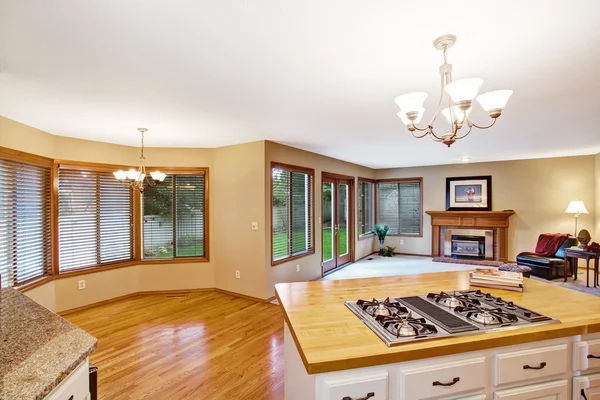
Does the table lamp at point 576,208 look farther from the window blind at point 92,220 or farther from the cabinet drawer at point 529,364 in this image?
the window blind at point 92,220

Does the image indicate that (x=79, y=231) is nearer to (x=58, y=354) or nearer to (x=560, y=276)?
(x=58, y=354)

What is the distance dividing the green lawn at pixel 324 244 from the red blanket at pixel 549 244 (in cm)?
379

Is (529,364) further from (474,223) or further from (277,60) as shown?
(474,223)

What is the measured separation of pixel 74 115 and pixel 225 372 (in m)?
2.96

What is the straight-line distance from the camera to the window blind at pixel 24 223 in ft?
10.0

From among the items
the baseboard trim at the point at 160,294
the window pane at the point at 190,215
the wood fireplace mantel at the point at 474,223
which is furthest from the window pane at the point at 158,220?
the wood fireplace mantel at the point at 474,223

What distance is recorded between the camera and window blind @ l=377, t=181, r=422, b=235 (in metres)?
7.68

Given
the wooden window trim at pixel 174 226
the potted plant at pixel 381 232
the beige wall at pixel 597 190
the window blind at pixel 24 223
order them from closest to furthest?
the window blind at pixel 24 223
the wooden window trim at pixel 174 226
the beige wall at pixel 597 190
the potted plant at pixel 381 232

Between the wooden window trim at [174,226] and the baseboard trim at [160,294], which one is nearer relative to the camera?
the baseboard trim at [160,294]

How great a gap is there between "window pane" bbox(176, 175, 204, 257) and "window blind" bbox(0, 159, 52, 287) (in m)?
1.63

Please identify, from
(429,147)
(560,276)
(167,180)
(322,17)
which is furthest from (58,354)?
(560,276)

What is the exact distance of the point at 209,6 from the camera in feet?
4.33

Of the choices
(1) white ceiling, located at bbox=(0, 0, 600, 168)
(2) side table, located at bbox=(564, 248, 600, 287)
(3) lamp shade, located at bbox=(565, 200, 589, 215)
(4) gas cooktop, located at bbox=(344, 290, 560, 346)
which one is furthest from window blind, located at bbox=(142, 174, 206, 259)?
(3) lamp shade, located at bbox=(565, 200, 589, 215)

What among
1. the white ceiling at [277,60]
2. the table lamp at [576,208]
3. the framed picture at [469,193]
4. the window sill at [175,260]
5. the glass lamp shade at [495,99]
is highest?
the white ceiling at [277,60]
